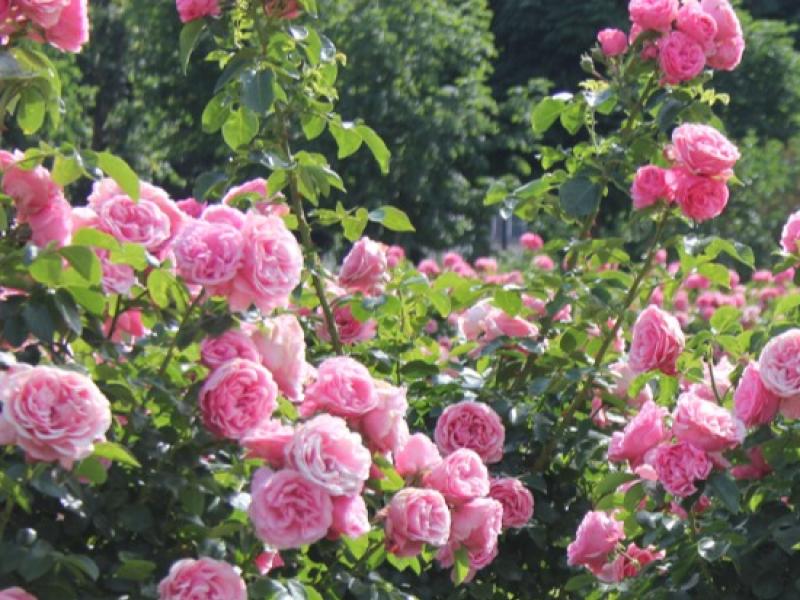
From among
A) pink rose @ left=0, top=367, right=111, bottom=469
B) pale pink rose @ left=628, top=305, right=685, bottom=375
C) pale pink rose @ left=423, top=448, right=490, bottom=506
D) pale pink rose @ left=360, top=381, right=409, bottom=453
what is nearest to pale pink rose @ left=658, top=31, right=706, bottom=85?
pale pink rose @ left=628, top=305, right=685, bottom=375

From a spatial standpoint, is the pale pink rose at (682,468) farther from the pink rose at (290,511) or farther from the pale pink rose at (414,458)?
the pink rose at (290,511)

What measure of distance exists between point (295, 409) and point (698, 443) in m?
0.69

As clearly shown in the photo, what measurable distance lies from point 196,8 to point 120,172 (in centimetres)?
93

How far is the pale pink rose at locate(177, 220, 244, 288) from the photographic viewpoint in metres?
1.93

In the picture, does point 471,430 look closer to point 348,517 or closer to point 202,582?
point 348,517

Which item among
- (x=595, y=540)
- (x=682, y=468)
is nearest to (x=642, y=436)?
(x=682, y=468)

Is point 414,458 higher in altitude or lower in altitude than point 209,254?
lower

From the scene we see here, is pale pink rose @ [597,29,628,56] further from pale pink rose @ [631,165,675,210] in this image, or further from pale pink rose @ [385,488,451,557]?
pale pink rose @ [385,488,451,557]

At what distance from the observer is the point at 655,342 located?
8.82 ft

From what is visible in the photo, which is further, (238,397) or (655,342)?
(655,342)

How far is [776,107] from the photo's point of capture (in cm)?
1697

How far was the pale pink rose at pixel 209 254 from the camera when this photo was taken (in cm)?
193

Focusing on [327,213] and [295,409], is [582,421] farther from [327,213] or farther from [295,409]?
[295,409]

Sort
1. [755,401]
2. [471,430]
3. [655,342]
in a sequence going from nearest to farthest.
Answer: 1. [755,401]
2. [655,342]
3. [471,430]
